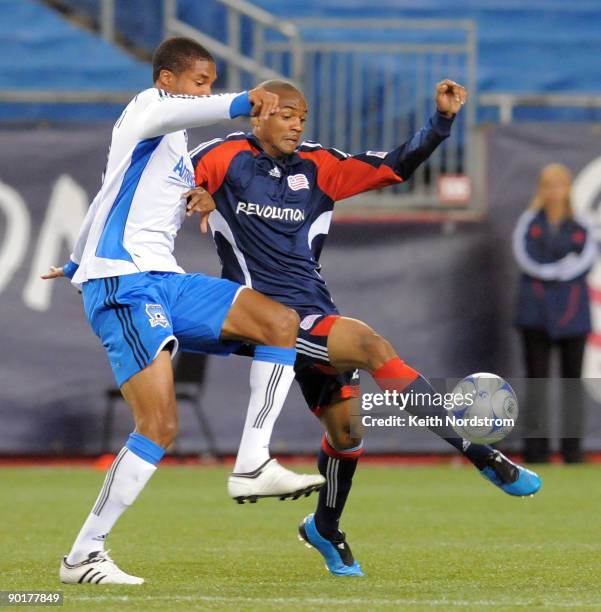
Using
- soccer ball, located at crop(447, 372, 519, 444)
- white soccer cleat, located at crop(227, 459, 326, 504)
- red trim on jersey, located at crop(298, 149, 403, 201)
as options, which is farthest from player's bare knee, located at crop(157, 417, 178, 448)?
red trim on jersey, located at crop(298, 149, 403, 201)

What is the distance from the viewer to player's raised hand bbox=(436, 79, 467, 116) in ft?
19.9

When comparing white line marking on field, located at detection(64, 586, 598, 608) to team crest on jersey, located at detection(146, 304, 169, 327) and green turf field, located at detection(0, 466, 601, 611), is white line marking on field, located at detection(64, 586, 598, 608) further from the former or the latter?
team crest on jersey, located at detection(146, 304, 169, 327)

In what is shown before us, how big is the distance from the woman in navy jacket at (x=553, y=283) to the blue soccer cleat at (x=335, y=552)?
5.94 m

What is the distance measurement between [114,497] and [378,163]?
189 centimetres

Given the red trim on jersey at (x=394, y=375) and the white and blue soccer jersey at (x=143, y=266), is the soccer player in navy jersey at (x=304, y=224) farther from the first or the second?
the white and blue soccer jersey at (x=143, y=266)

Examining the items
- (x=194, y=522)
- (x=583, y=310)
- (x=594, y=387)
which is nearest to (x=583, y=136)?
(x=583, y=310)

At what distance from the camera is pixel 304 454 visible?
499 inches

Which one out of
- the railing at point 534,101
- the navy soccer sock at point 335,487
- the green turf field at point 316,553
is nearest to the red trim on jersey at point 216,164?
the navy soccer sock at point 335,487

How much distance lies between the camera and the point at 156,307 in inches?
230

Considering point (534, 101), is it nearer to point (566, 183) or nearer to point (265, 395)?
point (566, 183)

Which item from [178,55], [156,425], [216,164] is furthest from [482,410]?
[178,55]

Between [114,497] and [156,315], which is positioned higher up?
[156,315]

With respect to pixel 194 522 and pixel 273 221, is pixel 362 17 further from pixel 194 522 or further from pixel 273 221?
pixel 273 221

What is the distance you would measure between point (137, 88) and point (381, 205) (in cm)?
A: 324
